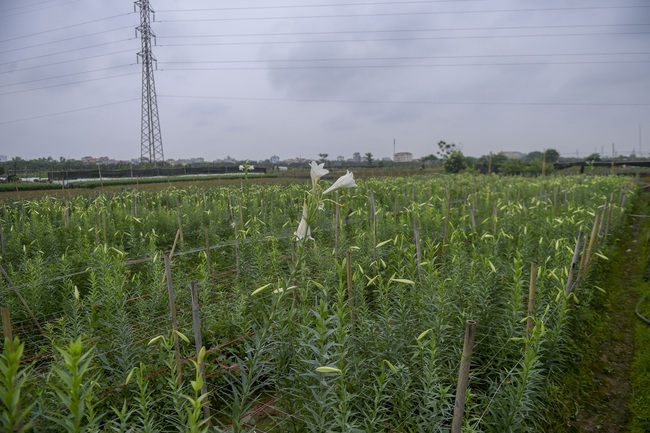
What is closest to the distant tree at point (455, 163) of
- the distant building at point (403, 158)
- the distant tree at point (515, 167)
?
the distant tree at point (515, 167)

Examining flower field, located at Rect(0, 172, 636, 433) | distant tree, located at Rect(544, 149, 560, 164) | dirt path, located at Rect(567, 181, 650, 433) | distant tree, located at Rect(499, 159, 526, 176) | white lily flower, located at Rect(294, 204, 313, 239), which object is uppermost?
distant tree, located at Rect(544, 149, 560, 164)

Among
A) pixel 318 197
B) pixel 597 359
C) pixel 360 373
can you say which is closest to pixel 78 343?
pixel 318 197

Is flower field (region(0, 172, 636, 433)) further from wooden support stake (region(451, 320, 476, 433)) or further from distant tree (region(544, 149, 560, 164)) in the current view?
distant tree (region(544, 149, 560, 164))

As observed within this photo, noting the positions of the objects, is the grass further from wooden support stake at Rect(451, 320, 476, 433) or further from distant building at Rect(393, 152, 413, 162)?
distant building at Rect(393, 152, 413, 162)

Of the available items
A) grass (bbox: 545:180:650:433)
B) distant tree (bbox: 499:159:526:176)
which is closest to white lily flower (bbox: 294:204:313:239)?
grass (bbox: 545:180:650:433)

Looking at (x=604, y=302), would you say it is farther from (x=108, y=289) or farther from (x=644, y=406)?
(x=108, y=289)

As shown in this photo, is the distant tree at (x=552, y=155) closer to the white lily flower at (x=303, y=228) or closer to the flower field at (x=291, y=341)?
the flower field at (x=291, y=341)

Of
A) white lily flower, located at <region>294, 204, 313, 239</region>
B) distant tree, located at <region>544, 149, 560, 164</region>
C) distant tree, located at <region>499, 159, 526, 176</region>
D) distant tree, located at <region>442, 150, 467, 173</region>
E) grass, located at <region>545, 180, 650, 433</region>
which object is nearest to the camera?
white lily flower, located at <region>294, 204, 313, 239</region>

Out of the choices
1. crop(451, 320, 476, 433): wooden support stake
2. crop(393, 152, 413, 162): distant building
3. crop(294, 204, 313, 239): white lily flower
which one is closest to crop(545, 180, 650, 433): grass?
crop(451, 320, 476, 433): wooden support stake

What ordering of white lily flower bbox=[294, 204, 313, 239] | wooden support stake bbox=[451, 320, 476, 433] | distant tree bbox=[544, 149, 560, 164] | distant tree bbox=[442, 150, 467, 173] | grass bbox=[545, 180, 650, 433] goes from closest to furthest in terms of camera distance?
1. wooden support stake bbox=[451, 320, 476, 433]
2. white lily flower bbox=[294, 204, 313, 239]
3. grass bbox=[545, 180, 650, 433]
4. distant tree bbox=[442, 150, 467, 173]
5. distant tree bbox=[544, 149, 560, 164]

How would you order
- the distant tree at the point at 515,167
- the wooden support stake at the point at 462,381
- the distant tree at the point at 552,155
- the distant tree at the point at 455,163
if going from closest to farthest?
the wooden support stake at the point at 462,381
the distant tree at the point at 515,167
the distant tree at the point at 455,163
the distant tree at the point at 552,155

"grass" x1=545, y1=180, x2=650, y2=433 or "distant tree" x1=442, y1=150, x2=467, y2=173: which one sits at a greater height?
"distant tree" x1=442, y1=150, x2=467, y2=173

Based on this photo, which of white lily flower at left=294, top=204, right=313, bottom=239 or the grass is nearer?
white lily flower at left=294, top=204, right=313, bottom=239

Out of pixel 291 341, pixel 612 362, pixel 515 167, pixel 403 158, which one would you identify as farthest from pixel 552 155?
pixel 291 341
